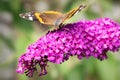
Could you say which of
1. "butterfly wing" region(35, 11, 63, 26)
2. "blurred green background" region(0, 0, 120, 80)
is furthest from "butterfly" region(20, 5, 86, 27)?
"blurred green background" region(0, 0, 120, 80)

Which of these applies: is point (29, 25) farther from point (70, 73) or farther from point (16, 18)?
point (70, 73)

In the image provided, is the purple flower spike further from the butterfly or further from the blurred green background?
the blurred green background

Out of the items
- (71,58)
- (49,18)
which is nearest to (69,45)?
(49,18)

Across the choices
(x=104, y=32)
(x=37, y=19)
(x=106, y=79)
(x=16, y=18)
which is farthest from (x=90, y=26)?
(x=16, y=18)

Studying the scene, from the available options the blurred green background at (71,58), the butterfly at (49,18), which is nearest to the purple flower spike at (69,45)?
the butterfly at (49,18)

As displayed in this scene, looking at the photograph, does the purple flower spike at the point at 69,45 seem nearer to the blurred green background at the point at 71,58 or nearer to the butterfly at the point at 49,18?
the butterfly at the point at 49,18

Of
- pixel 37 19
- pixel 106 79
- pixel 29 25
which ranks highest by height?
pixel 29 25
